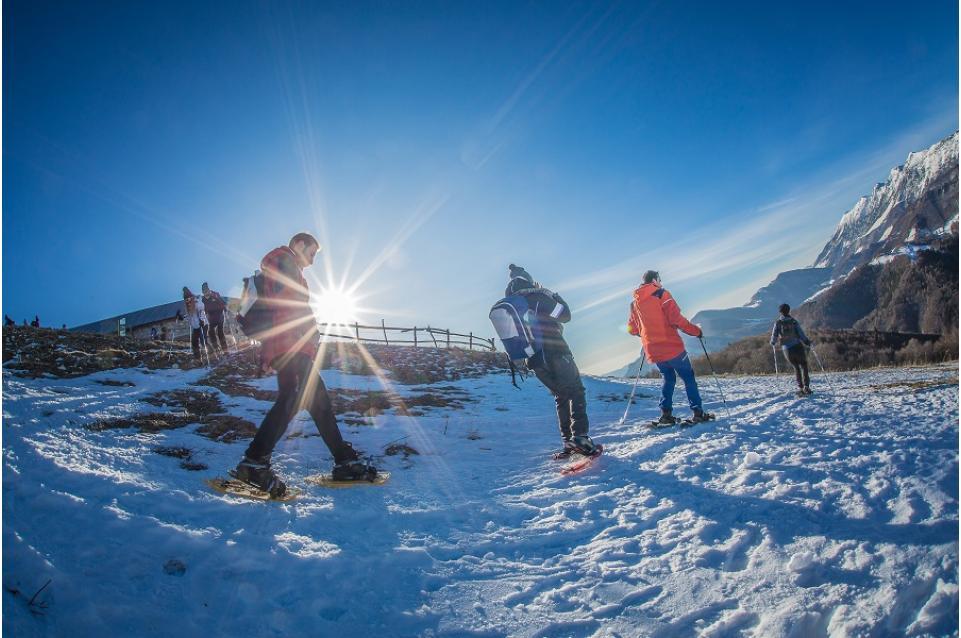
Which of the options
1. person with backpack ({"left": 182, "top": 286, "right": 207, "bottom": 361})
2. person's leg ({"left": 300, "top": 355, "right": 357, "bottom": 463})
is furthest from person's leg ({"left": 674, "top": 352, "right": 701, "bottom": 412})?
person with backpack ({"left": 182, "top": 286, "right": 207, "bottom": 361})

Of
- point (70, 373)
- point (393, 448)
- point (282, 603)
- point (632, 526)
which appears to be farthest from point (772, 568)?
point (70, 373)

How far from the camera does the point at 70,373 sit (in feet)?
26.7

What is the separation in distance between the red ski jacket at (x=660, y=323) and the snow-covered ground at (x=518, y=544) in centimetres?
158

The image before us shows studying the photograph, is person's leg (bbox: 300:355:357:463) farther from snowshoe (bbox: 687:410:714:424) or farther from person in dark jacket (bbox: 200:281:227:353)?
person in dark jacket (bbox: 200:281:227:353)

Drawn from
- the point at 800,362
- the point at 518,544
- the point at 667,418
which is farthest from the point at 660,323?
the point at 518,544

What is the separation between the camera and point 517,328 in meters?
4.60

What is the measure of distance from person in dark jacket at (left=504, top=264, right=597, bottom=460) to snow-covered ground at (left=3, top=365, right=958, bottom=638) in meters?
0.65

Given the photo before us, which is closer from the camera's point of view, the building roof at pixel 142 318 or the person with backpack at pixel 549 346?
the person with backpack at pixel 549 346

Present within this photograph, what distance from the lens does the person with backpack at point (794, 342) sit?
7.35 metres

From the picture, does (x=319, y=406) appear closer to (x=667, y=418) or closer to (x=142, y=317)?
(x=667, y=418)

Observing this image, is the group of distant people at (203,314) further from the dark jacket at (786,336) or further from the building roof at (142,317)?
the building roof at (142,317)

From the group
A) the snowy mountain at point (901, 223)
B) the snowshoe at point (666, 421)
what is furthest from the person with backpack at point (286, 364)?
the snowy mountain at point (901, 223)

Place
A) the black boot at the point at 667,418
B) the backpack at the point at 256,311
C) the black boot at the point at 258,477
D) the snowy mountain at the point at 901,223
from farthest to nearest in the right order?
1. the snowy mountain at the point at 901,223
2. the black boot at the point at 667,418
3. the backpack at the point at 256,311
4. the black boot at the point at 258,477

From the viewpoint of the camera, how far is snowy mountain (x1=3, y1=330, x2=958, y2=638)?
170 centimetres
